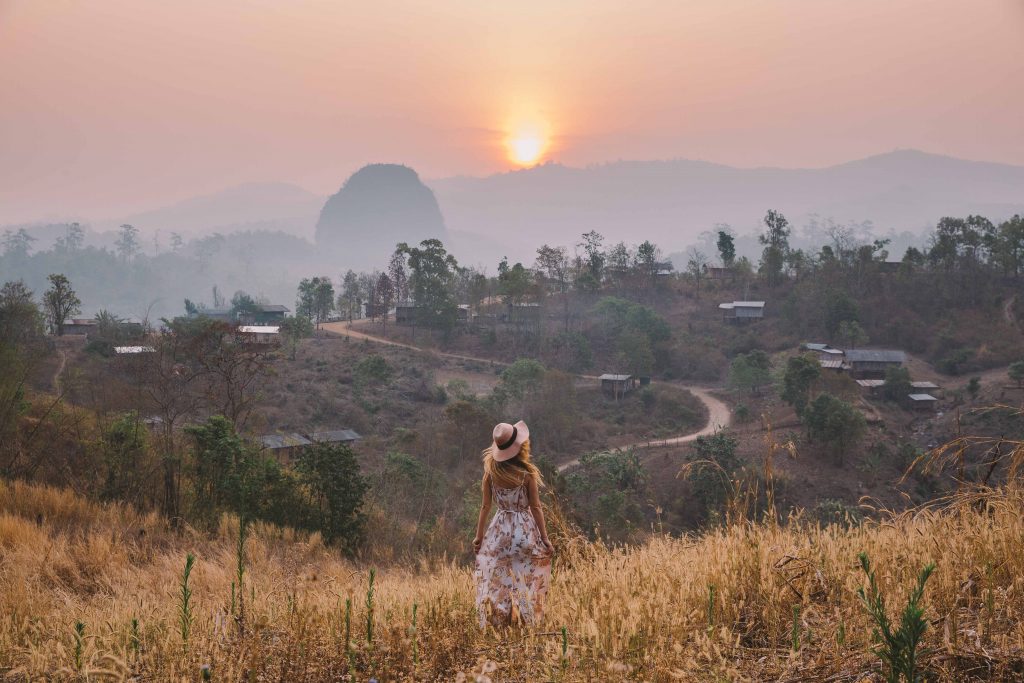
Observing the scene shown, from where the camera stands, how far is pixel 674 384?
39750 millimetres

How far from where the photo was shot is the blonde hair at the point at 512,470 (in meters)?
3.98

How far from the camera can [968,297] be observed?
4372cm

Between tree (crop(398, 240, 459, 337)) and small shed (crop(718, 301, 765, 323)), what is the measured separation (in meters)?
19.4

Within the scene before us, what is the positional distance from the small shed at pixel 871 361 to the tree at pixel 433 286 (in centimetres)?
2553

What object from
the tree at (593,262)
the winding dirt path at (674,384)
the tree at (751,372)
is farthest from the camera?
the tree at (593,262)

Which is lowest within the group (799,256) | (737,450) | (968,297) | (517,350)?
(737,450)

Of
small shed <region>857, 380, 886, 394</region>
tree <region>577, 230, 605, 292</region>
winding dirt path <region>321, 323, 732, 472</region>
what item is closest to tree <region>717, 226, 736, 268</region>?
tree <region>577, 230, 605, 292</region>

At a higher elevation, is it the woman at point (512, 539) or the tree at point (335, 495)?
the woman at point (512, 539)

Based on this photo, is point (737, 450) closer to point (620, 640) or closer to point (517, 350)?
point (517, 350)

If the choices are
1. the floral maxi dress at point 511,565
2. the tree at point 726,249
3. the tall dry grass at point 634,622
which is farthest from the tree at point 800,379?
the floral maxi dress at point 511,565

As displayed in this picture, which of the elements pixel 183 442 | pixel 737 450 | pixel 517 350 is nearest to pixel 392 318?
pixel 517 350

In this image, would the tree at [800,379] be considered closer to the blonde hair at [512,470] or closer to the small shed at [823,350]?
the small shed at [823,350]

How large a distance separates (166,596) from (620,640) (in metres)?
3.26

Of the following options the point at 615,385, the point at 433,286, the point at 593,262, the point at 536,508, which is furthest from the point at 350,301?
the point at 536,508
